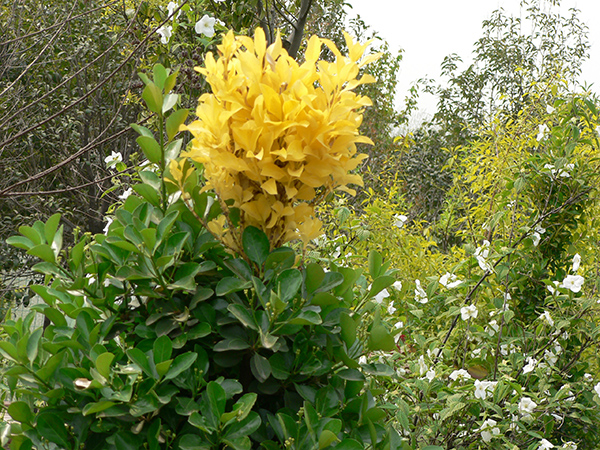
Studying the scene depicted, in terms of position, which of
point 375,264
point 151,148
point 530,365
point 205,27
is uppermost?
point 205,27

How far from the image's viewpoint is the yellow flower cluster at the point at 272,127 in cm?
105

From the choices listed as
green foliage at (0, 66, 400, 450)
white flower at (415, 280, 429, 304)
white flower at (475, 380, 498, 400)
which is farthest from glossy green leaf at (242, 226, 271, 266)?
white flower at (415, 280, 429, 304)

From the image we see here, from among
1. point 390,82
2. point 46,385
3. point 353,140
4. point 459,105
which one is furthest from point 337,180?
point 459,105

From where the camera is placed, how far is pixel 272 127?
105cm

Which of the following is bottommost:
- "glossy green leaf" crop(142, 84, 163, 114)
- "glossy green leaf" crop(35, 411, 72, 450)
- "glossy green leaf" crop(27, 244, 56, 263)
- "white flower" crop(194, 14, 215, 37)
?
"glossy green leaf" crop(35, 411, 72, 450)

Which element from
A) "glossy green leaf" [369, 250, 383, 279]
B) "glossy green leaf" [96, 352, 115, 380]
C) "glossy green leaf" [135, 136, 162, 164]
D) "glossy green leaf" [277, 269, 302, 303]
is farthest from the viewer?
"glossy green leaf" [369, 250, 383, 279]

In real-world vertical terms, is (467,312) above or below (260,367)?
above

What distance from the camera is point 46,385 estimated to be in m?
1.05

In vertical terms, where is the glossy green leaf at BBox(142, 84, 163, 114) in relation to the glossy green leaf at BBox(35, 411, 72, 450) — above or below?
above

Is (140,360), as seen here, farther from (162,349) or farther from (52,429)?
(52,429)

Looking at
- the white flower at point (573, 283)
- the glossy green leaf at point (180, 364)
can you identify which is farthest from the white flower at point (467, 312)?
the glossy green leaf at point (180, 364)

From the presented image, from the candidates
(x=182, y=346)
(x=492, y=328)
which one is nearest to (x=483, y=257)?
(x=492, y=328)

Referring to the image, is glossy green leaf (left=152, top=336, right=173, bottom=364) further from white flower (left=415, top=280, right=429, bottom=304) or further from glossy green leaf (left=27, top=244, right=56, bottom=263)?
white flower (left=415, top=280, right=429, bottom=304)

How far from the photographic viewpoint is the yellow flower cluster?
1.05 m
